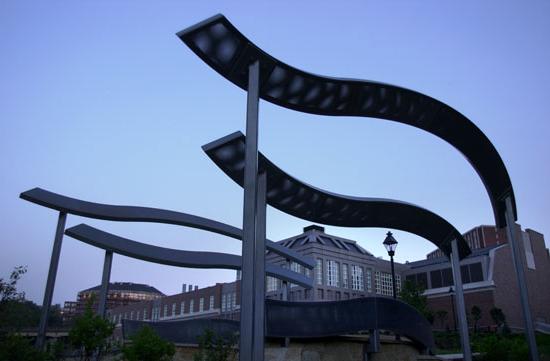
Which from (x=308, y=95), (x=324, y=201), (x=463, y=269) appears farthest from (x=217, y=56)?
(x=463, y=269)

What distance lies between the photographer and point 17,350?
38.9 feet

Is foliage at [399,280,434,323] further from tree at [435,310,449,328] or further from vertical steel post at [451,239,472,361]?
vertical steel post at [451,239,472,361]

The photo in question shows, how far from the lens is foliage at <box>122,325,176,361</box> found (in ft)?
39.5

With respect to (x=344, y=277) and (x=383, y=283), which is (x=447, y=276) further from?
(x=344, y=277)

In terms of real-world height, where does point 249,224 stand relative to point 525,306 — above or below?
above

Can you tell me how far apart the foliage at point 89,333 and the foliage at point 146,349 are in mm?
Result: 2105

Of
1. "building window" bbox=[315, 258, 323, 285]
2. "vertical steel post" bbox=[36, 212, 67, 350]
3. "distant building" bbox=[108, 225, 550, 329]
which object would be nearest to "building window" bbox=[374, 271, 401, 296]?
"distant building" bbox=[108, 225, 550, 329]

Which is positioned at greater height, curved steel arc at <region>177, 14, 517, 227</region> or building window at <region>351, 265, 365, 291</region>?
building window at <region>351, 265, 365, 291</region>

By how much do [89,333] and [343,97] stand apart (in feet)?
33.7

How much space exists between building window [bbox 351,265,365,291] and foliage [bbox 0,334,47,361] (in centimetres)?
4988

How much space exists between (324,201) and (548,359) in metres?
14.8

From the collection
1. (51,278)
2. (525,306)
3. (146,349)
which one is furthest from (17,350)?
(525,306)

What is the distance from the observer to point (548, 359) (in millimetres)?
22062

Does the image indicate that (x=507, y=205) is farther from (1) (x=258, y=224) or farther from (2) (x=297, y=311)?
(1) (x=258, y=224)
